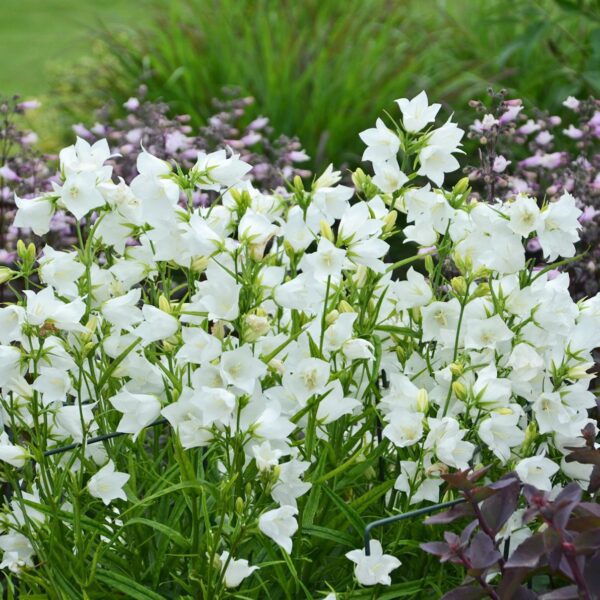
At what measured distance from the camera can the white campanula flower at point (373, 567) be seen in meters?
1.70

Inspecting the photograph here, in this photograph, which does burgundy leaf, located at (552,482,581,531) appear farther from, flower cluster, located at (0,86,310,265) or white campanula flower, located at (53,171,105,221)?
flower cluster, located at (0,86,310,265)

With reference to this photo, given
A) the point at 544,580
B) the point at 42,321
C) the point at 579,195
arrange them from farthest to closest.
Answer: the point at 579,195, the point at 544,580, the point at 42,321

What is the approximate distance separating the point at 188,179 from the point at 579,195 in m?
1.66

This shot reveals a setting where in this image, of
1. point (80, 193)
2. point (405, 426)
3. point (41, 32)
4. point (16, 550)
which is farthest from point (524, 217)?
point (41, 32)

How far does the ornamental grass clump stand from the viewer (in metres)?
1.69

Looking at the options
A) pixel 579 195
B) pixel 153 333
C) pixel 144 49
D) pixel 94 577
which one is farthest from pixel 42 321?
pixel 144 49

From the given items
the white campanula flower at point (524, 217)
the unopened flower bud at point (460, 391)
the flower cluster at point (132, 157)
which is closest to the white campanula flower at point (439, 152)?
the white campanula flower at point (524, 217)

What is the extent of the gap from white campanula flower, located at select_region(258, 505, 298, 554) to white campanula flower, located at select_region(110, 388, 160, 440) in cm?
25

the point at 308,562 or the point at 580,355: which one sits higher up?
the point at 580,355

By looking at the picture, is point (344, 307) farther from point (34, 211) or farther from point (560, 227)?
point (34, 211)

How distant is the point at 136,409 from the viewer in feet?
5.73

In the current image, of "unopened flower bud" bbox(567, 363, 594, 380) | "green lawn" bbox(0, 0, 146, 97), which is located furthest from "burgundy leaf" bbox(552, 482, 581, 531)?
"green lawn" bbox(0, 0, 146, 97)

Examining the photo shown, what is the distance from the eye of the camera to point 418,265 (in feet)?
14.3

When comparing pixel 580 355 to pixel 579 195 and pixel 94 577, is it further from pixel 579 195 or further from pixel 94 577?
pixel 579 195
